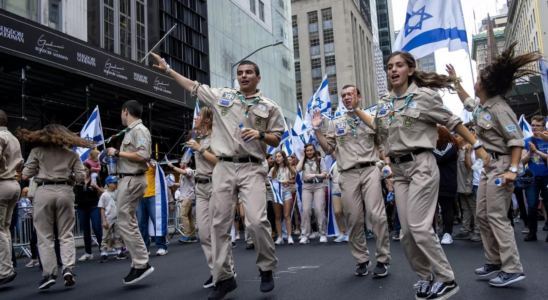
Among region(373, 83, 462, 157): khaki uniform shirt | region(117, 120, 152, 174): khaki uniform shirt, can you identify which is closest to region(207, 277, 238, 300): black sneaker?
region(373, 83, 462, 157): khaki uniform shirt

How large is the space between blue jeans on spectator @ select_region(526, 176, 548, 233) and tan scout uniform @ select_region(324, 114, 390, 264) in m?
3.97

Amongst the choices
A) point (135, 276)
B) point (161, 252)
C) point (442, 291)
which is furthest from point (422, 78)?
point (161, 252)

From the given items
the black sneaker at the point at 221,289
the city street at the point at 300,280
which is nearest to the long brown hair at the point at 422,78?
the city street at the point at 300,280

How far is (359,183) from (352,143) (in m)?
0.50

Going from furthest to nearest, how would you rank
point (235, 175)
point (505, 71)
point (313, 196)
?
point (313, 196) < point (505, 71) < point (235, 175)

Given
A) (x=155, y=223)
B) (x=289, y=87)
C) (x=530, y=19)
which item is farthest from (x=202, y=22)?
(x=530, y=19)

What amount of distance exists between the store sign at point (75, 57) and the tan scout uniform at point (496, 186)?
1314 cm

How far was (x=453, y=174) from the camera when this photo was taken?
26.9 feet

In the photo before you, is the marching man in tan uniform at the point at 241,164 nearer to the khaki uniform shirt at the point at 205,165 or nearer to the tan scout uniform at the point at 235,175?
the tan scout uniform at the point at 235,175

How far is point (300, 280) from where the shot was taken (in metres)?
5.29

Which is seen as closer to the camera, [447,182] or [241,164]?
[241,164]

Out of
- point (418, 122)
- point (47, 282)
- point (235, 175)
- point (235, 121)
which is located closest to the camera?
point (418, 122)

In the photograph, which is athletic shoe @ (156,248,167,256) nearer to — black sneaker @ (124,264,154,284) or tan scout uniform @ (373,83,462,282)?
black sneaker @ (124,264,154,284)

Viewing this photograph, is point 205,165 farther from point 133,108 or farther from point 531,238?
point 531,238
